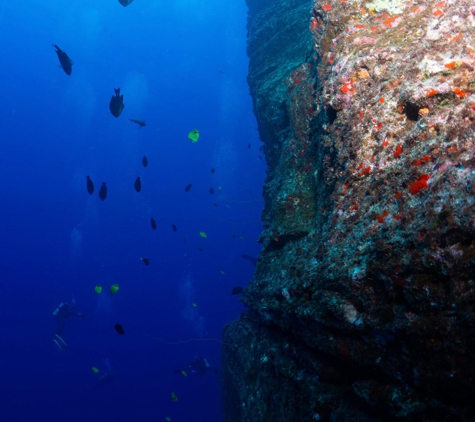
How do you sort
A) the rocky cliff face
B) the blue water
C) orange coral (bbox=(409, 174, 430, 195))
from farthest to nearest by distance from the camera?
the blue water < orange coral (bbox=(409, 174, 430, 195)) < the rocky cliff face

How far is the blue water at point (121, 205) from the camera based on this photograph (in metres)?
33.5

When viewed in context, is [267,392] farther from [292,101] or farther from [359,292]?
[292,101]

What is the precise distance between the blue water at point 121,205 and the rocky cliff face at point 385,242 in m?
23.9

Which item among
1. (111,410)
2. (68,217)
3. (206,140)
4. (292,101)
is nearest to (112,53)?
(206,140)

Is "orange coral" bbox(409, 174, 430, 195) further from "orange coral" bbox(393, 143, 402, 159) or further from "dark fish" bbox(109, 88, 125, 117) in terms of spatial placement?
"dark fish" bbox(109, 88, 125, 117)

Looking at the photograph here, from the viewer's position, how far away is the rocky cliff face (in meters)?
1.68

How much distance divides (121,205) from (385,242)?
88.6m

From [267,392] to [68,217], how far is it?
86487mm

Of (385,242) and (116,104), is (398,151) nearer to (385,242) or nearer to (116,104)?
(385,242)

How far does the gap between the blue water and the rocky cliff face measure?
23857mm

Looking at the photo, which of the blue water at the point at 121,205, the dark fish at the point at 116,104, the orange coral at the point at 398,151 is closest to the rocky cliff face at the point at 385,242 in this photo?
the orange coral at the point at 398,151

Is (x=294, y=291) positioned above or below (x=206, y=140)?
below

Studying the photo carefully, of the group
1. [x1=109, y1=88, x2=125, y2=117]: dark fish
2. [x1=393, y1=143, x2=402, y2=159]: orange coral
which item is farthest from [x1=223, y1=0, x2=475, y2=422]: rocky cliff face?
[x1=109, y1=88, x2=125, y2=117]: dark fish

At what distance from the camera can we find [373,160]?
2705 mm
